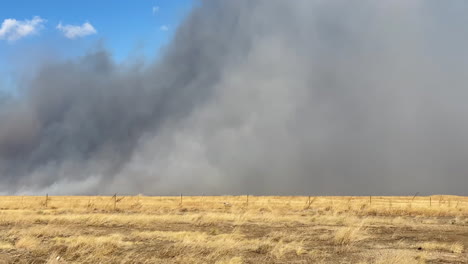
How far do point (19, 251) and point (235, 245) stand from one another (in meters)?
9.67

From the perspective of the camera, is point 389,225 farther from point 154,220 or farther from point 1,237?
point 1,237

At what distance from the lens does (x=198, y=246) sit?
20.9m

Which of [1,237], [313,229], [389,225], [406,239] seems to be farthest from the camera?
[389,225]

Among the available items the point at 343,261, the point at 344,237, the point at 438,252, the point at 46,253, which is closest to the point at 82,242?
the point at 46,253

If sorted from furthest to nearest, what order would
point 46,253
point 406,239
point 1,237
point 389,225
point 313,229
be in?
point 389,225, point 313,229, point 406,239, point 1,237, point 46,253

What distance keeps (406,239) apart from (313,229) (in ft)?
23.8

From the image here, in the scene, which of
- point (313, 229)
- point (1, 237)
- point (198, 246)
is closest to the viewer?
point (198, 246)

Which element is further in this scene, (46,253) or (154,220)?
(154,220)

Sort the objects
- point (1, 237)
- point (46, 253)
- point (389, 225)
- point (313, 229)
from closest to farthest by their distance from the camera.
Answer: point (46, 253) → point (1, 237) → point (313, 229) → point (389, 225)

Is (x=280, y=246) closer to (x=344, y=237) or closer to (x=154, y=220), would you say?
(x=344, y=237)

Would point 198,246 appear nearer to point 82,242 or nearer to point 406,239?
point 82,242

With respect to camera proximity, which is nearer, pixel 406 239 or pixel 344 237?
pixel 344 237

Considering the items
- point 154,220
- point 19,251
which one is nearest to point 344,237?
point 19,251

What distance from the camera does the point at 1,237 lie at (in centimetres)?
2431
